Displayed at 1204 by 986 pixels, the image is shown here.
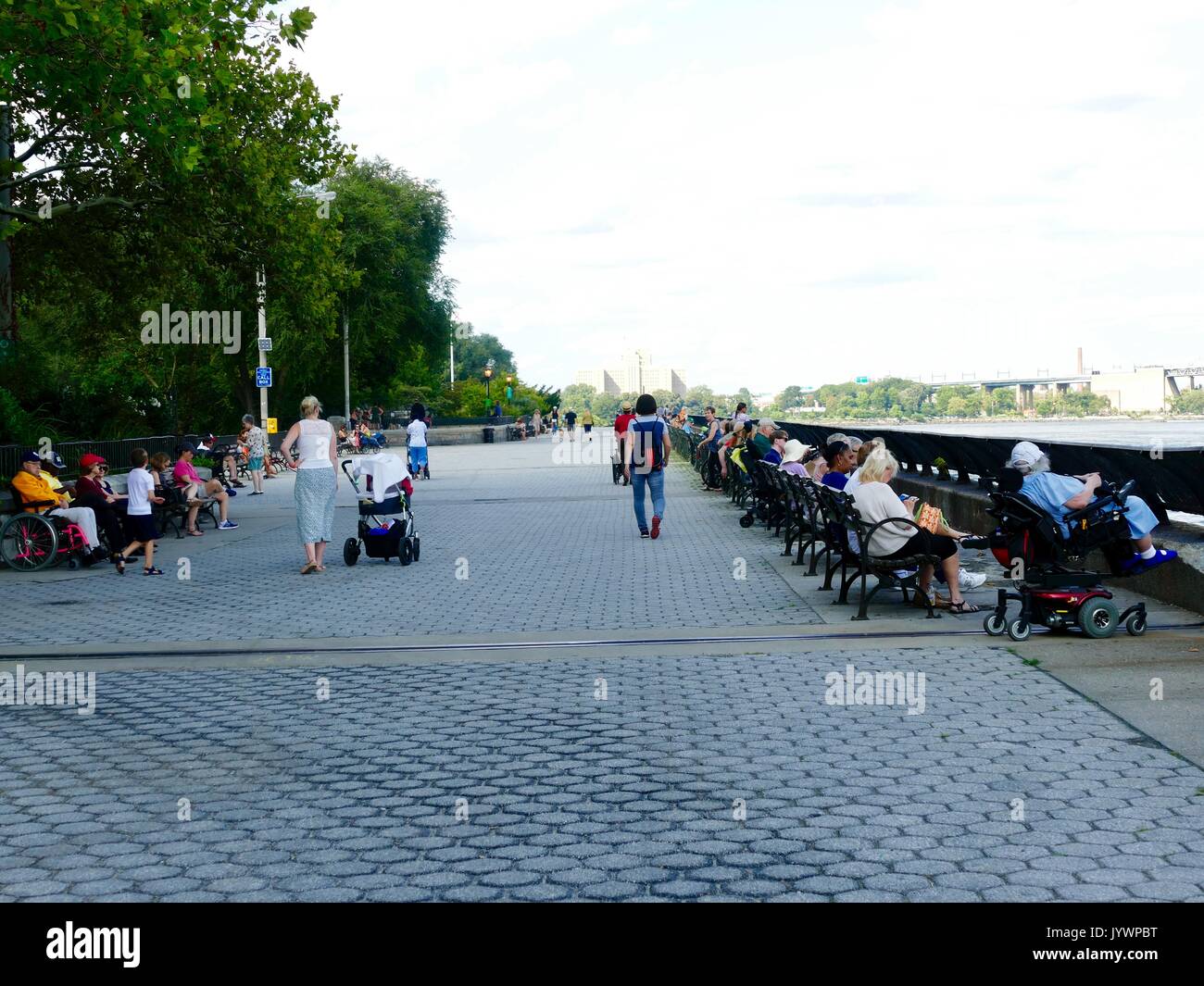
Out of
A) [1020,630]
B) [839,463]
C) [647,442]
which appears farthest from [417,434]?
[1020,630]

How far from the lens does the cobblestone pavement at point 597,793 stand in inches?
185

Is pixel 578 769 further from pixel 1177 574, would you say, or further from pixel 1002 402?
pixel 1002 402

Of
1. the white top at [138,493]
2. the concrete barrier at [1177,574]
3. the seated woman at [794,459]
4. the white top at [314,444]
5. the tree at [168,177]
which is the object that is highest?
the tree at [168,177]

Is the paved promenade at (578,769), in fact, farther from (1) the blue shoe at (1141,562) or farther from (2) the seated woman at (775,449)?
(2) the seated woman at (775,449)

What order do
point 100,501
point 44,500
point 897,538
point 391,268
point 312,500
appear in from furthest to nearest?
point 391,268 < point 44,500 < point 100,501 < point 312,500 < point 897,538

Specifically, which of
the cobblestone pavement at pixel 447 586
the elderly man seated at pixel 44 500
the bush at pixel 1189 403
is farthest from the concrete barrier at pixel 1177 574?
the bush at pixel 1189 403

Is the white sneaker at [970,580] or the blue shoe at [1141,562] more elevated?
the blue shoe at [1141,562]

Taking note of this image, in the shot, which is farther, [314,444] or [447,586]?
[314,444]

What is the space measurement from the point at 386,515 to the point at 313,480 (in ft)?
3.22

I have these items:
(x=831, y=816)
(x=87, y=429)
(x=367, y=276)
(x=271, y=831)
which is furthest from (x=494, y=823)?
(x=367, y=276)

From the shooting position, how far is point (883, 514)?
11.0 meters

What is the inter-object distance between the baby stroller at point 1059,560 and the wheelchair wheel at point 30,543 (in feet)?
35.8
